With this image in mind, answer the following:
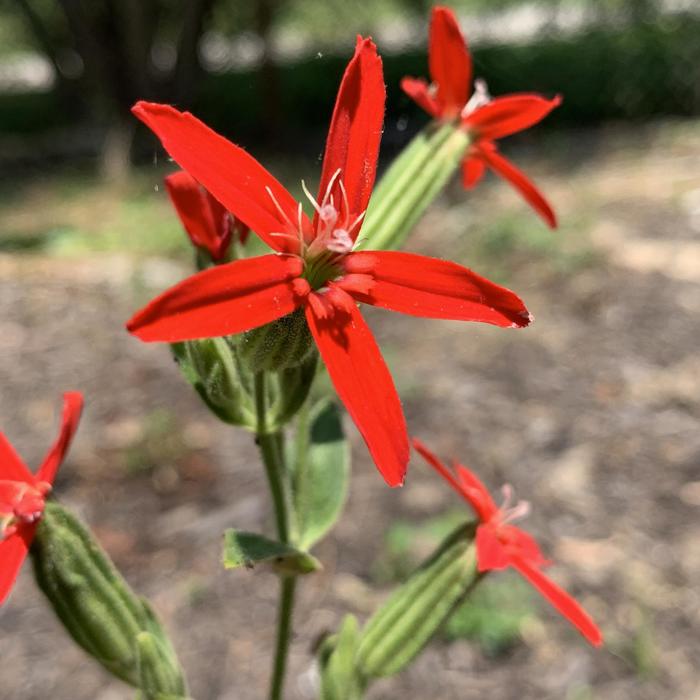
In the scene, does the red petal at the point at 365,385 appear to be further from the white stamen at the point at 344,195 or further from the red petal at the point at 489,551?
the red petal at the point at 489,551

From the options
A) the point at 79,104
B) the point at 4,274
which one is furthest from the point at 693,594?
the point at 79,104

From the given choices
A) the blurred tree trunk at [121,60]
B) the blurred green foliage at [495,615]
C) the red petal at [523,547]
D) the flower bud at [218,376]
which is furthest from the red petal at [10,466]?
the blurred tree trunk at [121,60]

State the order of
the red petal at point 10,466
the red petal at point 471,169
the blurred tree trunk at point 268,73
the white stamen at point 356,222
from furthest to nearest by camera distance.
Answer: the blurred tree trunk at point 268,73
the red petal at point 471,169
the red petal at point 10,466
the white stamen at point 356,222

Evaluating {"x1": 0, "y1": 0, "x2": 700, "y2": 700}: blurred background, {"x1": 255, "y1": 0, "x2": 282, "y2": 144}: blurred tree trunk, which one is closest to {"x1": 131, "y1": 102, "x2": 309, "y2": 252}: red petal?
{"x1": 0, "y1": 0, "x2": 700, "y2": 700}: blurred background

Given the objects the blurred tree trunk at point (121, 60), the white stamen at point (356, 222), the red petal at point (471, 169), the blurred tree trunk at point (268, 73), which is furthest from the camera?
the blurred tree trunk at point (268, 73)

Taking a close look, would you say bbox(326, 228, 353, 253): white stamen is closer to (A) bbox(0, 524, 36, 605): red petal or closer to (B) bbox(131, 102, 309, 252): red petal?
(B) bbox(131, 102, 309, 252): red petal

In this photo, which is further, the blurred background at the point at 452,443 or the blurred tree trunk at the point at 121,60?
the blurred tree trunk at the point at 121,60

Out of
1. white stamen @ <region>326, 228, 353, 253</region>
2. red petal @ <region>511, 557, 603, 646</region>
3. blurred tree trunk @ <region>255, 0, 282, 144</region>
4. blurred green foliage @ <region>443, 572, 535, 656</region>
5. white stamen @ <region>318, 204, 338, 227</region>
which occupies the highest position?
white stamen @ <region>318, 204, 338, 227</region>
